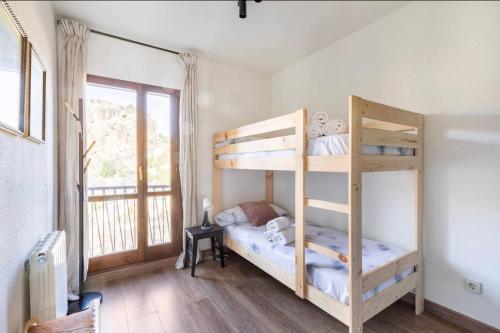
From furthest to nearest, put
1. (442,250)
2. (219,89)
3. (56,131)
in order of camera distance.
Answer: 1. (219,89)
2. (56,131)
3. (442,250)

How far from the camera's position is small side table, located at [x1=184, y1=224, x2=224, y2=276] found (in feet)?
7.49

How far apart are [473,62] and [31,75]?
2.58m

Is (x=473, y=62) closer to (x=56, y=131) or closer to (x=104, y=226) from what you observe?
(x=56, y=131)

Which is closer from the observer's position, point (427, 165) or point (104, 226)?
point (427, 165)

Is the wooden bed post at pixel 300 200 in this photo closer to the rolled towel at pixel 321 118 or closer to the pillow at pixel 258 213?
the rolled towel at pixel 321 118

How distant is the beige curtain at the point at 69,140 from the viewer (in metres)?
1.92

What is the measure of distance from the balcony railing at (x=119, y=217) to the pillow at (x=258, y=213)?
0.91m

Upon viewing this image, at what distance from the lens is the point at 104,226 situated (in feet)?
7.79

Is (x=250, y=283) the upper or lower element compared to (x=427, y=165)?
lower

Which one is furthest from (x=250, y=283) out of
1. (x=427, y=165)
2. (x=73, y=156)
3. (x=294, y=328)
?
(x=73, y=156)

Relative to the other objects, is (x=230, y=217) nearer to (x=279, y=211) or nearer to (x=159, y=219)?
(x=279, y=211)

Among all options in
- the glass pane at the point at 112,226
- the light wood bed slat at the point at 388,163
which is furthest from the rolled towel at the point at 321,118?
the glass pane at the point at 112,226

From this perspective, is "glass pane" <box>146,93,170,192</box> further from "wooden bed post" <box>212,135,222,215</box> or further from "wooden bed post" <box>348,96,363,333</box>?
"wooden bed post" <box>348,96,363,333</box>

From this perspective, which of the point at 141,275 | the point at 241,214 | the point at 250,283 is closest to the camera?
the point at 250,283
